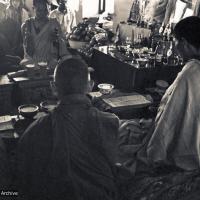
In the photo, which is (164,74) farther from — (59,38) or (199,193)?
(199,193)

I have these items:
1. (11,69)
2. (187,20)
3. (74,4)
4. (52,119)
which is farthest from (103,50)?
(74,4)

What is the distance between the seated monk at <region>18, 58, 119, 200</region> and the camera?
2.77 meters

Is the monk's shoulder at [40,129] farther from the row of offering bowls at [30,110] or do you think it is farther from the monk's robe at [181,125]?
the monk's robe at [181,125]

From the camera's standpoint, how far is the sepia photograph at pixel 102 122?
280cm

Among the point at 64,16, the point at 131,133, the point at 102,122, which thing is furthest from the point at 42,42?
the point at 102,122

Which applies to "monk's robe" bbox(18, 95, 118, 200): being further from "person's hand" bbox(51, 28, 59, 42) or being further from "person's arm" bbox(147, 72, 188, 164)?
"person's hand" bbox(51, 28, 59, 42)

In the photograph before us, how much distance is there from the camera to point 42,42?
6.86m

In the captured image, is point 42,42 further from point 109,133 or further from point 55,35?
point 109,133

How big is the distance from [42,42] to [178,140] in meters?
3.96

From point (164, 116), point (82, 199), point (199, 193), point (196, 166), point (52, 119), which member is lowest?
point (199, 193)

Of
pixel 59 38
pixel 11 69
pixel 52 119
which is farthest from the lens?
pixel 11 69

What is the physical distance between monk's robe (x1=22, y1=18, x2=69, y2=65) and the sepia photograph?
21 millimetres

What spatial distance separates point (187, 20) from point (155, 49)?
12.2ft

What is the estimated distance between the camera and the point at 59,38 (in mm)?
6707
